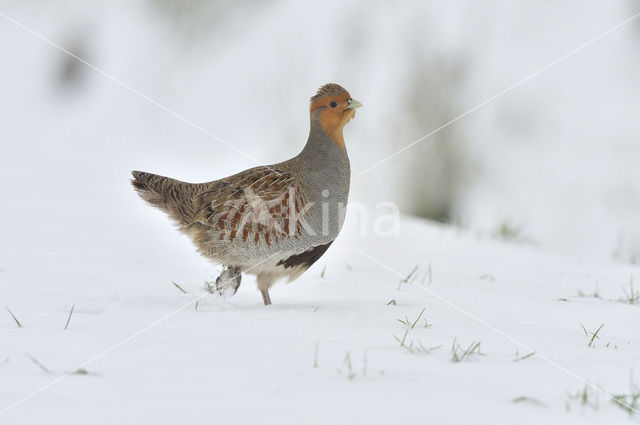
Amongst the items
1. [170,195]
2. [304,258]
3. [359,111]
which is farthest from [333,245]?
[359,111]

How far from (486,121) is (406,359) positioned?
5.20 m

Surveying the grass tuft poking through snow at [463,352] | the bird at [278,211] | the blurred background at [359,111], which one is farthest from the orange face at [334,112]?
the blurred background at [359,111]

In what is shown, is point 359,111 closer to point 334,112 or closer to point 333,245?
point 333,245

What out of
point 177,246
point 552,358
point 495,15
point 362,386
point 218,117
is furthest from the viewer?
point 218,117

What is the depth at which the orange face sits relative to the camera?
324 centimetres

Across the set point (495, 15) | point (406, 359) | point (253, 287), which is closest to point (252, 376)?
point (406, 359)

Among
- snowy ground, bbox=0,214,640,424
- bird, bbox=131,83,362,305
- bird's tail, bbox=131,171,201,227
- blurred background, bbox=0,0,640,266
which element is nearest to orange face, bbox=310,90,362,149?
bird, bbox=131,83,362,305

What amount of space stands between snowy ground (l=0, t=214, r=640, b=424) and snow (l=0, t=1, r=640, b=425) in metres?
0.01

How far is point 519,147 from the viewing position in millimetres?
6945

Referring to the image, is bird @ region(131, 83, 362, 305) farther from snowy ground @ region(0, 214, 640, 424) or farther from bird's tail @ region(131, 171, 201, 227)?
snowy ground @ region(0, 214, 640, 424)

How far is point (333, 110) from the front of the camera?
3.25 meters

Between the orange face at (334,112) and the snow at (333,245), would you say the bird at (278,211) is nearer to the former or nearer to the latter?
the orange face at (334,112)

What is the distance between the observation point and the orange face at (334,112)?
324 cm

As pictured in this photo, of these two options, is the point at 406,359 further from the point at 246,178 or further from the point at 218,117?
the point at 218,117
